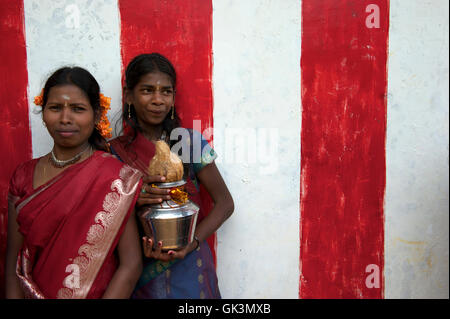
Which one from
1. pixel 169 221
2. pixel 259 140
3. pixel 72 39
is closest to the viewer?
pixel 169 221

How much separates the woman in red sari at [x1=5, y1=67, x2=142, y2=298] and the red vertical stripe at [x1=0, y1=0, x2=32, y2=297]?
0.66 meters

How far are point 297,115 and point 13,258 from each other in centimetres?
173

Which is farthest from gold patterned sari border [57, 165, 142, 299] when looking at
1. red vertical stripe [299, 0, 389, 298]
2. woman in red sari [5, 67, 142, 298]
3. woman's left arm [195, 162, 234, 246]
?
red vertical stripe [299, 0, 389, 298]

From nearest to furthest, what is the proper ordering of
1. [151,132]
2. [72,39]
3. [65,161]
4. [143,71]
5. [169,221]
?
1. [169,221]
2. [65,161]
3. [143,71]
4. [151,132]
5. [72,39]

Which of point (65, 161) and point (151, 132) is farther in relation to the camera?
point (151, 132)

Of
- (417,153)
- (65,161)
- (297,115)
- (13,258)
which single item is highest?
(297,115)

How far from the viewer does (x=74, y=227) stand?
1.53 m

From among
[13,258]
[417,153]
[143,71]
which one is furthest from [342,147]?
[13,258]

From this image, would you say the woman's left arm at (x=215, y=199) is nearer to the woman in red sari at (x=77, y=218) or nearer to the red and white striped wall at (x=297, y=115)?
the red and white striped wall at (x=297, y=115)

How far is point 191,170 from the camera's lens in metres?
1.97

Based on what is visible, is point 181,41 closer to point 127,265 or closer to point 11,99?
point 11,99

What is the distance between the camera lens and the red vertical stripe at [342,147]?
2243mm

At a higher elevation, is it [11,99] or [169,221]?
[11,99]
